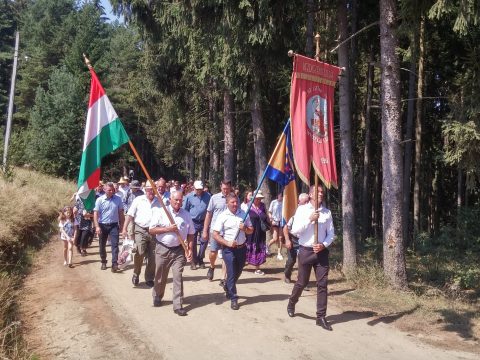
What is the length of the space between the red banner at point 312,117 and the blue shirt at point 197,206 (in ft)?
15.4

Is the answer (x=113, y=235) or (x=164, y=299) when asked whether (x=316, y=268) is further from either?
(x=113, y=235)

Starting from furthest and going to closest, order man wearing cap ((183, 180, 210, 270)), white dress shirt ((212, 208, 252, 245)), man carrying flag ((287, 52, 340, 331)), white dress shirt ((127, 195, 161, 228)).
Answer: man wearing cap ((183, 180, 210, 270)), white dress shirt ((127, 195, 161, 228)), white dress shirt ((212, 208, 252, 245)), man carrying flag ((287, 52, 340, 331))

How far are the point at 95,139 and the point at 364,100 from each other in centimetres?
1542

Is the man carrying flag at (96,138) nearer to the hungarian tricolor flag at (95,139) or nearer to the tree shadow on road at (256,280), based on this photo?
the hungarian tricolor flag at (95,139)

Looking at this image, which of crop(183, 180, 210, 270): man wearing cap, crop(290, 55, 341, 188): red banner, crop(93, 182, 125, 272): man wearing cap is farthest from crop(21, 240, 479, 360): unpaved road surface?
crop(290, 55, 341, 188): red banner

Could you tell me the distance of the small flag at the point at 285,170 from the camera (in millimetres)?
8453

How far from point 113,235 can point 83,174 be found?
387 centimetres

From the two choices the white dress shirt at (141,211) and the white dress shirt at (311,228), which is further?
the white dress shirt at (141,211)

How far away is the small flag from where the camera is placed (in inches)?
333

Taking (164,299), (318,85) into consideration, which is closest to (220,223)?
(164,299)

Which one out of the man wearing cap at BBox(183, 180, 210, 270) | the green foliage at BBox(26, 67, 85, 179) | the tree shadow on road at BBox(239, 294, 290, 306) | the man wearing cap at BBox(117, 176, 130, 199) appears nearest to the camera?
the tree shadow on road at BBox(239, 294, 290, 306)

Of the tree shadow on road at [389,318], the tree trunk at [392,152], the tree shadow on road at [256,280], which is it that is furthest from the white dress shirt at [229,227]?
the tree trunk at [392,152]

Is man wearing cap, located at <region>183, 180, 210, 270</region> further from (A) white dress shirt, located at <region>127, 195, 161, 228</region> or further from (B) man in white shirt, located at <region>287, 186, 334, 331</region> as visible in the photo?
(B) man in white shirt, located at <region>287, 186, 334, 331</region>

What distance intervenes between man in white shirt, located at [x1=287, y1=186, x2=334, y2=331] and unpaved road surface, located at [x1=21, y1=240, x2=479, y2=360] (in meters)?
0.45
